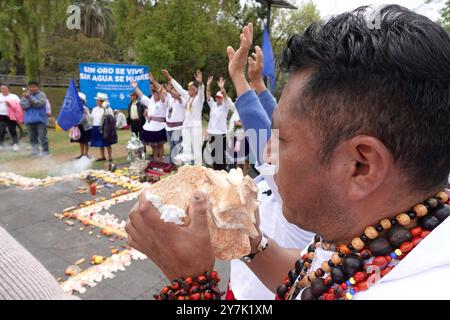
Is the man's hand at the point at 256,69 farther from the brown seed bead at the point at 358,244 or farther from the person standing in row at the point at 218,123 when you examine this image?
the person standing in row at the point at 218,123

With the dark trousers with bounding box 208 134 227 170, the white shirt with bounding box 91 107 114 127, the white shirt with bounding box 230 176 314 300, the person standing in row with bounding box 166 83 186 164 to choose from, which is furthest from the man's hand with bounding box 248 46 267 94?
the white shirt with bounding box 91 107 114 127

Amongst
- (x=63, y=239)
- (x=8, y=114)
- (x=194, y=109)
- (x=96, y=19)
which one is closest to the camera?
(x=63, y=239)

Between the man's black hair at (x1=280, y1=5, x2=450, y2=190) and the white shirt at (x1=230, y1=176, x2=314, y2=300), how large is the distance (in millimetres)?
A: 1098

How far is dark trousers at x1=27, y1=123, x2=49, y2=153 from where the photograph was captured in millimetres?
9641

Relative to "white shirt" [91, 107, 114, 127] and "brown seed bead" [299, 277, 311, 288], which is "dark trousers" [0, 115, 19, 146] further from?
"brown seed bead" [299, 277, 311, 288]

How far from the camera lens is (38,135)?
9.77 metres

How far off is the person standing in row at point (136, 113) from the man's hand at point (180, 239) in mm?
8932

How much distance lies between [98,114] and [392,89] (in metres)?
9.37

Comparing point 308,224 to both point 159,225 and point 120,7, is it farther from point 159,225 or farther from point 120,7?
point 120,7

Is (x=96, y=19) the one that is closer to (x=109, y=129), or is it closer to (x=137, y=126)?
(x=137, y=126)

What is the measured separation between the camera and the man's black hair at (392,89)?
0.85m

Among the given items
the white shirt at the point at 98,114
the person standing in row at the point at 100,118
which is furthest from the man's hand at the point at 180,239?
the white shirt at the point at 98,114

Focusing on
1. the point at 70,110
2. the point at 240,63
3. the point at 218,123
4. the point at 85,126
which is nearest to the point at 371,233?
the point at 240,63

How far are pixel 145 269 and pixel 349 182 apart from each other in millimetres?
3516
